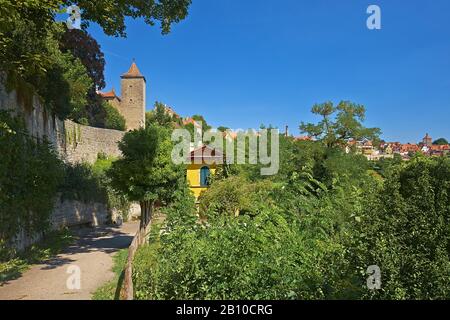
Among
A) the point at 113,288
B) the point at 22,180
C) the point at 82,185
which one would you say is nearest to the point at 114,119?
the point at 82,185

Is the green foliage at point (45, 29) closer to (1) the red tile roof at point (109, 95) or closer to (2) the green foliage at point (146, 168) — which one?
(2) the green foliage at point (146, 168)

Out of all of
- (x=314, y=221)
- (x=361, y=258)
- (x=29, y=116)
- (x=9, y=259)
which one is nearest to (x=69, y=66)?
(x=29, y=116)

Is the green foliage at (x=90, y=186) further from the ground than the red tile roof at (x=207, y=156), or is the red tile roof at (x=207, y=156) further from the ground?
the red tile roof at (x=207, y=156)

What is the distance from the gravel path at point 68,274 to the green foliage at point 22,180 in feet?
4.65

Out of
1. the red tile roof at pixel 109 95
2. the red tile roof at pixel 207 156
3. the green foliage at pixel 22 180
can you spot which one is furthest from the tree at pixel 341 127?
the red tile roof at pixel 109 95

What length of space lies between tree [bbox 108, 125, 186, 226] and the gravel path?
2.36 metres

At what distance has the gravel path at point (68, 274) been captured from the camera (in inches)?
310

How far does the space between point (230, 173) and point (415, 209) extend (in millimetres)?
20992

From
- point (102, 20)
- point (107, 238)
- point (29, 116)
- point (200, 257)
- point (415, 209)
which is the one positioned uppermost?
point (102, 20)

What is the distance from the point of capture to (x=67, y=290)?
8281mm

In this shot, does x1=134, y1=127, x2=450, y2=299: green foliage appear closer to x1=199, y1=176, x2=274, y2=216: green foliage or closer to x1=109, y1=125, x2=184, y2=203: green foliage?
x1=109, y1=125, x2=184, y2=203: green foliage

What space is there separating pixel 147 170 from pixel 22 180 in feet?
13.3

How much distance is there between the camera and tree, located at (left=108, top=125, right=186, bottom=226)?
13484 mm
